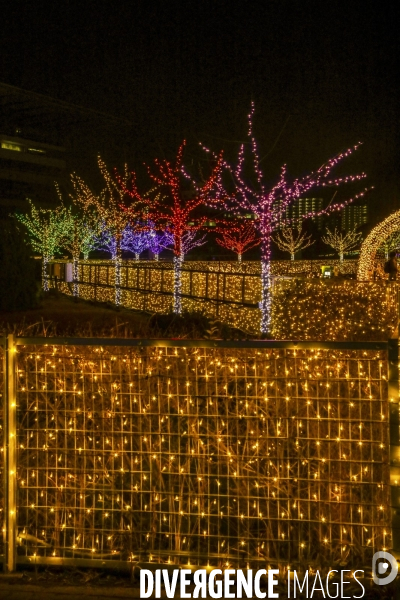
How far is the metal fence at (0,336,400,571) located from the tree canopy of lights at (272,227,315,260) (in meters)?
55.8

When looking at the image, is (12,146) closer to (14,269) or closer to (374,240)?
(14,269)

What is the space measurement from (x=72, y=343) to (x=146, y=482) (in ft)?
3.09

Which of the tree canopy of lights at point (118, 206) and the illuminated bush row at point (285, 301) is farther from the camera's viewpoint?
the tree canopy of lights at point (118, 206)

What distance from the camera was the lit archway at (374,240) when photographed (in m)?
15.7

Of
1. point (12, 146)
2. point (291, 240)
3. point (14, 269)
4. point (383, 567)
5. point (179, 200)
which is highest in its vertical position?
point (12, 146)

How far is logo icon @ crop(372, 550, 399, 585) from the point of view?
3.98 m

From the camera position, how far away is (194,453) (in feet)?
13.9

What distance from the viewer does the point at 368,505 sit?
4.06 m

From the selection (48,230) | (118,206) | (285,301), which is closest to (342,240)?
(48,230)

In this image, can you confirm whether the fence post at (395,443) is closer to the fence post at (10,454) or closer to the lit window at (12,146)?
the fence post at (10,454)

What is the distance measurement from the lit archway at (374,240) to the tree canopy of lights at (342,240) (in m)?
47.6

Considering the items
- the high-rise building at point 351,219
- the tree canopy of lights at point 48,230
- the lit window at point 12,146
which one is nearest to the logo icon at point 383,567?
the tree canopy of lights at point 48,230

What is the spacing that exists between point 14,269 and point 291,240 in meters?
43.3

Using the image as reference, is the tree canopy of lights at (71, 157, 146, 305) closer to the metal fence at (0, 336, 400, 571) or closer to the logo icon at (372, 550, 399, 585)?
the metal fence at (0, 336, 400, 571)
